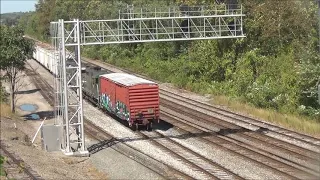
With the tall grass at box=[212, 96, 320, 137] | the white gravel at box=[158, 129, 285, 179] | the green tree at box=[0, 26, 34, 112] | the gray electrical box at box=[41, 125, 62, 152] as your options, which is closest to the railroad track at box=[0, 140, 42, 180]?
the gray electrical box at box=[41, 125, 62, 152]

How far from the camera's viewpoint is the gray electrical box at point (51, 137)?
2298 cm

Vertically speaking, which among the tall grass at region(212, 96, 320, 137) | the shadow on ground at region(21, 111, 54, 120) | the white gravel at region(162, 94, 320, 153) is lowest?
the shadow on ground at region(21, 111, 54, 120)

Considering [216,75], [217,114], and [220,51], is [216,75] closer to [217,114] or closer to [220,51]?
[220,51]

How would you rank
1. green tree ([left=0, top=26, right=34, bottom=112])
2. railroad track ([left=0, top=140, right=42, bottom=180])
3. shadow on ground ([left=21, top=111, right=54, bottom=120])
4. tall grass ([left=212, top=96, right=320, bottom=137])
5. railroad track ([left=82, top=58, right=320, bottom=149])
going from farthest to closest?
1. shadow on ground ([left=21, top=111, right=54, bottom=120])
2. green tree ([left=0, top=26, right=34, bottom=112])
3. tall grass ([left=212, top=96, right=320, bottom=137])
4. railroad track ([left=82, top=58, right=320, bottom=149])
5. railroad track ([left=0, top=140, right=42, bottom=180])

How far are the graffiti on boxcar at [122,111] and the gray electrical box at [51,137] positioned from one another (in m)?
4.69

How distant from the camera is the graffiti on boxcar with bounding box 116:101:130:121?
27138mm

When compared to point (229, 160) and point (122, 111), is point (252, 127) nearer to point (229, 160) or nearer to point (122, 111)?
point (122, 111)

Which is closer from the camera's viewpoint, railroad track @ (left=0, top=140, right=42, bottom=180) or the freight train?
→ railroad track @ (left=0, top=140, right=42, bottom=180)

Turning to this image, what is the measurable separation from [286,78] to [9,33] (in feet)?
56.1

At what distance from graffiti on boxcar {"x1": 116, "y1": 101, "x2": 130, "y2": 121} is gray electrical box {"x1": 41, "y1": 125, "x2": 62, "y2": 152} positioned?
185 inches

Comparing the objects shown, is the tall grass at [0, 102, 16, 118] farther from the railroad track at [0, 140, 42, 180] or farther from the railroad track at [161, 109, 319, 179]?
the railroad track at [0, 140, 42, 180]

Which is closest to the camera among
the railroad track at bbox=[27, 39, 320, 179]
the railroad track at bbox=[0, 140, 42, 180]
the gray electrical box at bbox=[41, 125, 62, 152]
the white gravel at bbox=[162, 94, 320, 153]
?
the railroad track at bbox=[0, 140, 42, 180]

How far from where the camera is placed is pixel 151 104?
87.4 feet

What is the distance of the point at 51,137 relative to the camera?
23.2 m
